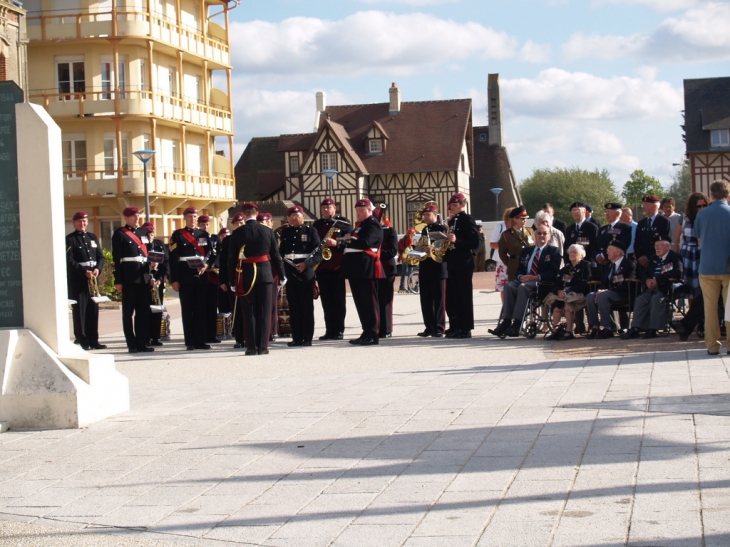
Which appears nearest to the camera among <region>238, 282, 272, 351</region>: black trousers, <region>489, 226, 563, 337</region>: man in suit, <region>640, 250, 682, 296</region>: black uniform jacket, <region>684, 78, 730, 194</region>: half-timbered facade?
<region>238, 282, 272, 351</region>: black trousers

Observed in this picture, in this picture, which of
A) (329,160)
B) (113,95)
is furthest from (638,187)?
(113,95)

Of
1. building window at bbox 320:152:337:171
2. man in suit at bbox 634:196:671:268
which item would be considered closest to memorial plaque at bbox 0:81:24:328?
man in suit at bbox 634:196:671:268

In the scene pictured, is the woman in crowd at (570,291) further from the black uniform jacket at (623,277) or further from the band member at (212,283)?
the band member at (212,283)

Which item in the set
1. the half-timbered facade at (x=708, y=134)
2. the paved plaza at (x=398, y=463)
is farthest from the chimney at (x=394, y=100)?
the paved plaza at (x=398, y=463)

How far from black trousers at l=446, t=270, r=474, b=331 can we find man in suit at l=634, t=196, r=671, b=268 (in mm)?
2369

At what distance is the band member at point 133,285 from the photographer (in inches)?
599

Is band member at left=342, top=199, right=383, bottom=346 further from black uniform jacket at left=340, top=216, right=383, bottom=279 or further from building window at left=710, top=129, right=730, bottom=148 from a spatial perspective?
building window at left=710, top=129, right=730, bottom=148

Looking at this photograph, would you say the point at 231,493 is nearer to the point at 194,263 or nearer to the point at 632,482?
the point at 632,482

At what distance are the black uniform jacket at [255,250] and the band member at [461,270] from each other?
2.80 metres

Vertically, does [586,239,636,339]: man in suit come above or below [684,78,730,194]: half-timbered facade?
below

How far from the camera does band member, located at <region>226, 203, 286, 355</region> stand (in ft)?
45.6

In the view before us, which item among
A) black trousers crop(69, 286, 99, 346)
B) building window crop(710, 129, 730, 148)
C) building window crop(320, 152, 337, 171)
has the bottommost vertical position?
black trousers crop(69, 286, 99, 346)

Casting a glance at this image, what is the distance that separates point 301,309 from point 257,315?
1.56 meters

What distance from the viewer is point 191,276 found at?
15.7m
